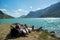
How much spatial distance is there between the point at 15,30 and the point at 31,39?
3383 millimetres

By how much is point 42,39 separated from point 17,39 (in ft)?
11.9

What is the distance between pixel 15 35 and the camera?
70.8 feet

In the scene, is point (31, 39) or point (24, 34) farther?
point (24, 34)

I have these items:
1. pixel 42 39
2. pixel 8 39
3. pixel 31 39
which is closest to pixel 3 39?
pixel 8 39

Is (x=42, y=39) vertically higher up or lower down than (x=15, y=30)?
lower down

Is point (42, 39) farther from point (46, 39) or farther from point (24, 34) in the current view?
point (24, 34)

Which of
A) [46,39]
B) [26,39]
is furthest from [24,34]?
[46,39]

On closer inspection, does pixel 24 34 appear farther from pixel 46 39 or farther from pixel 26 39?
pixel 46 39

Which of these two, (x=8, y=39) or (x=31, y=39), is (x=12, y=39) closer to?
(x=8, y=39)

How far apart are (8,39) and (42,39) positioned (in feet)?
16.1

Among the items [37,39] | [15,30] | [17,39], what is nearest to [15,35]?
[15,30]

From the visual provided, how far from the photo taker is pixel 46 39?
65.8 ft

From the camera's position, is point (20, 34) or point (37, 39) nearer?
point (37, 39)

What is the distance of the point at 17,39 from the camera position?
64.2 feet
